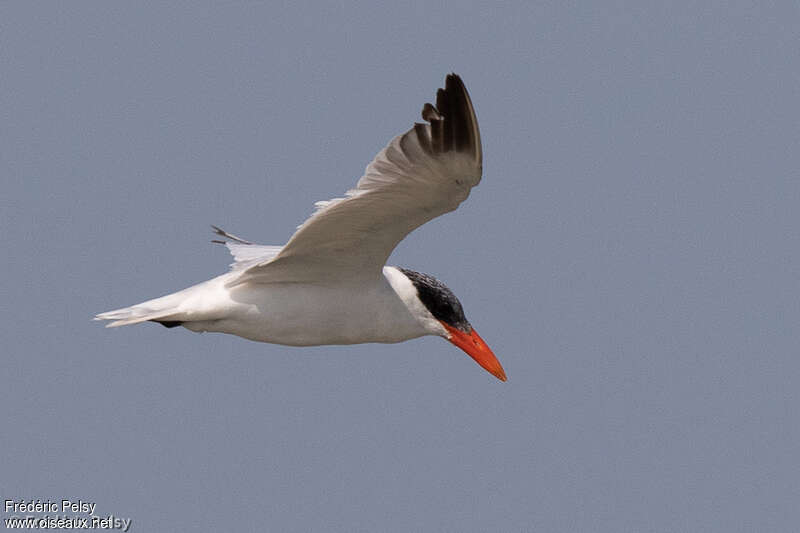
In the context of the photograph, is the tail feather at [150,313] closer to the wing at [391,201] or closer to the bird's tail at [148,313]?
the bird's tail at [148,313]

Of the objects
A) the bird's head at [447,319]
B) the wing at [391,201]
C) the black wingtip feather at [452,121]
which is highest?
the black wingtip feather at [452,121]

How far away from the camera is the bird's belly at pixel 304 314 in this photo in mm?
8203

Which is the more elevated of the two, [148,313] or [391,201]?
[391,201]

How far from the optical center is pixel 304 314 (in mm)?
8242

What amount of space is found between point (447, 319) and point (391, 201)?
1581 mm

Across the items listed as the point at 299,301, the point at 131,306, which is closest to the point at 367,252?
the point at 299,301

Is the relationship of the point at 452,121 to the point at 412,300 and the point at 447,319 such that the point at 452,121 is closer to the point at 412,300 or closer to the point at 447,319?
the point at 412,300

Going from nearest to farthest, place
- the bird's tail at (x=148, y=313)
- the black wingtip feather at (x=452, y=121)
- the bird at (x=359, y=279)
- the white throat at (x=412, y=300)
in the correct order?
1. the black wingtip feather at (x=452, y=121)
2. the bird at (x=359, y=279)
3. the bird's tail at (x=148, y=313)
4. the white throat at (x=412, y=300)

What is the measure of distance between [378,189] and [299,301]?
1.42 meters

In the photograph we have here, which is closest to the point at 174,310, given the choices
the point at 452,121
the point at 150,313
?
the point at 150,313

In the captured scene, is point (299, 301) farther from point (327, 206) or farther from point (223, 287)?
point (327, 206)

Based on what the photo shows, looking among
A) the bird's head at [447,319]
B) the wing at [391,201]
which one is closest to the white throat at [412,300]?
the bird's head at [447,319]

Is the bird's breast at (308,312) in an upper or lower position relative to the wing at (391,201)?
lower

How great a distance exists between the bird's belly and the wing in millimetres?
103
